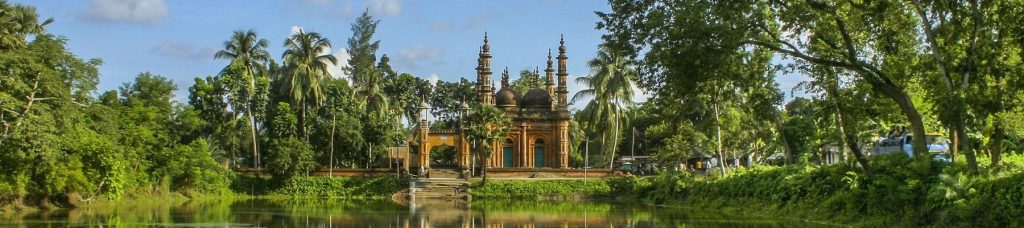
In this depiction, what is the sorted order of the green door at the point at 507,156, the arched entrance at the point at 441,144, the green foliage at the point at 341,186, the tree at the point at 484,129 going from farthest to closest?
the green door at the point at 507,156 → the arched entrance at the point at 441,144 → the green foliage at the point at 341,186 → the tree at the point at 484,129

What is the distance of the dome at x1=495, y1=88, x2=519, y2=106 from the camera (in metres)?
64.6

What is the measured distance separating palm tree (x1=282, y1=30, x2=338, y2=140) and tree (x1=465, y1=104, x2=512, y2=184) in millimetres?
9758

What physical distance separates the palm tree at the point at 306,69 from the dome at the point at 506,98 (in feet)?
32.4

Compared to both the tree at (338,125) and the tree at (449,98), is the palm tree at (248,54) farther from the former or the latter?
the tree at (449,98)

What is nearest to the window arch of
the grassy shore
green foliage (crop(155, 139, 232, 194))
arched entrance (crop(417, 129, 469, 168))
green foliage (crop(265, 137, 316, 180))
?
arched entrance (crop(417, 129, 469, 168))

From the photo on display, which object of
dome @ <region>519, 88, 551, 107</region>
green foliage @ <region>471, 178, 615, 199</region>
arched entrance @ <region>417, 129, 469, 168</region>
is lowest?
green foliage @ <region>471, 178, 615, 199</region>

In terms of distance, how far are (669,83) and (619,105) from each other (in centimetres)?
3938

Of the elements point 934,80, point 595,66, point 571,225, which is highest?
point 595,66

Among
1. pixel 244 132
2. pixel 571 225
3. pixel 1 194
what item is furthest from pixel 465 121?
pixel 571 225

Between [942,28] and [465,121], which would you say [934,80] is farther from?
[465,121]

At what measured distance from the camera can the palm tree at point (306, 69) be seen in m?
60.3

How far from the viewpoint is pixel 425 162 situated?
5847cm

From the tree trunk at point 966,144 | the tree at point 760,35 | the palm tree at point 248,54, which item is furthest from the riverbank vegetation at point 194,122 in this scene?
the tree trunk at point 966,144

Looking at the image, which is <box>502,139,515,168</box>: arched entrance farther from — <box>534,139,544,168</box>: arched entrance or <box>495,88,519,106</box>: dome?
<box>495,88,519,106</box>: dome
